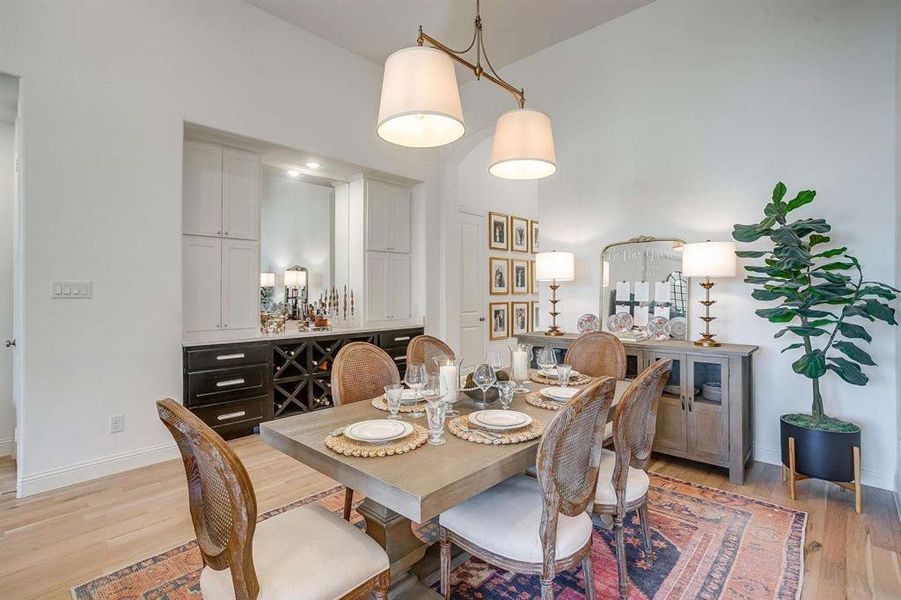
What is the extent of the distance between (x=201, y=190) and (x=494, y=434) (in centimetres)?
337

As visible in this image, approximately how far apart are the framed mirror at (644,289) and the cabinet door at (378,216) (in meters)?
2.35

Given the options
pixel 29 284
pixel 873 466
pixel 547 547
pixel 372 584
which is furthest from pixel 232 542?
pixel 873 466

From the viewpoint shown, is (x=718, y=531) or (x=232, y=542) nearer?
(x=232, y=542)

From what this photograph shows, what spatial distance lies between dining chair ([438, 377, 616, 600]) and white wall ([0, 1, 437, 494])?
2.72m

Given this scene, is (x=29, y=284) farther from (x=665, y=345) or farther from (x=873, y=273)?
(x=873, y=273)

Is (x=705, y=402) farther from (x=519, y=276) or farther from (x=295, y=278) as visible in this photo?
(x=519, y=276)

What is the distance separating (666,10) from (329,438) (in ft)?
13.7

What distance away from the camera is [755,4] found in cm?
324

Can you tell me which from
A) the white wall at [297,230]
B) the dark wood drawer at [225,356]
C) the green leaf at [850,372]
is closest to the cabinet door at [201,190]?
the white wall at [297,230]

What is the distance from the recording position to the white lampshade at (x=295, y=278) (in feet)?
15.5

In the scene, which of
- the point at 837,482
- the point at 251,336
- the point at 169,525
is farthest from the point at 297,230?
the point at 837,482

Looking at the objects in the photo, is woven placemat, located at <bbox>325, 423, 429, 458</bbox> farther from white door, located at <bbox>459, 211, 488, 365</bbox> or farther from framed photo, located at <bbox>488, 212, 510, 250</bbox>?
framed photo, located at <bbox>488, 212, 510, 250</bbox>

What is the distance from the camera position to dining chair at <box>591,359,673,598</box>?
164 centimetres

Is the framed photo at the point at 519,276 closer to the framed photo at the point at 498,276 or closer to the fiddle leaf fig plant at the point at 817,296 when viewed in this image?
the framed photo at the point at 498,276
